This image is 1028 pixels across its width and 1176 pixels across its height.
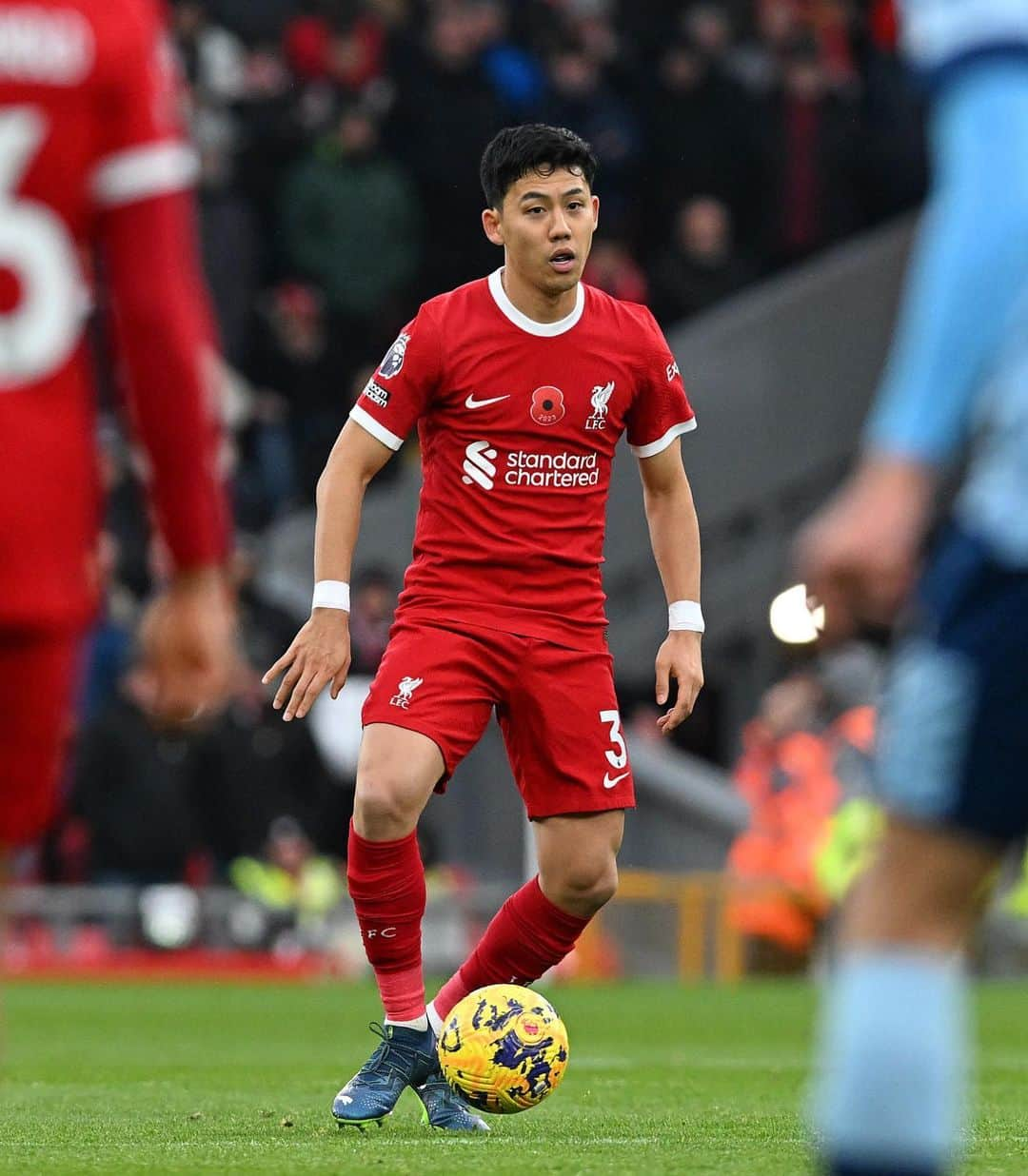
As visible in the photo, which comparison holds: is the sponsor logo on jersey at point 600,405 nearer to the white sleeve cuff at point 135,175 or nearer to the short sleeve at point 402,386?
the short sleeve at point 402,386

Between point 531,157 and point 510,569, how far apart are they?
38.2 inches

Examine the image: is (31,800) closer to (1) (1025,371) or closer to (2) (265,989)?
(1) (1025,371)

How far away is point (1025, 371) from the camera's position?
3.25 metres

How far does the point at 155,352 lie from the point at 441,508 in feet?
10.1

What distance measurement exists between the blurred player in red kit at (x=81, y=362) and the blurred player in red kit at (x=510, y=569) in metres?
2.73

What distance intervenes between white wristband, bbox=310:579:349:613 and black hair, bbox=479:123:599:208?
103cm

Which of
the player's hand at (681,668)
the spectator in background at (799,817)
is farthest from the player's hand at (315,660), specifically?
the spectator in background at (799,817)

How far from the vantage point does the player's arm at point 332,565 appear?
246 inches

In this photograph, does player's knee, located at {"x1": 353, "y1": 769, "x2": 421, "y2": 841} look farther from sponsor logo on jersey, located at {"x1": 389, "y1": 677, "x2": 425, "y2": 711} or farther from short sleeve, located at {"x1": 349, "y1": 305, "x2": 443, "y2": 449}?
short sleeve, located at {"x1": 349, "y1": 305, "x2": 443, "y2": 449}

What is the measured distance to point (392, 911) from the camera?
21.5 feet

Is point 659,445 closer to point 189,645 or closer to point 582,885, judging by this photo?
point 582,885

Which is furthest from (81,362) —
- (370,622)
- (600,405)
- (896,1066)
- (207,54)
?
(207,54)

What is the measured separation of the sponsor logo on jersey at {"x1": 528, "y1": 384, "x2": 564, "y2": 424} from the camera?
6.67 meters

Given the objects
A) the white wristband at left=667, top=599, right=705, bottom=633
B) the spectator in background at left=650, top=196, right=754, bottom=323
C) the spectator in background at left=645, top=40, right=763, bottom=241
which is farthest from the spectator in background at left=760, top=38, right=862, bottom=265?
the white wristband at left=667, top=599, right=705, bottom=633
